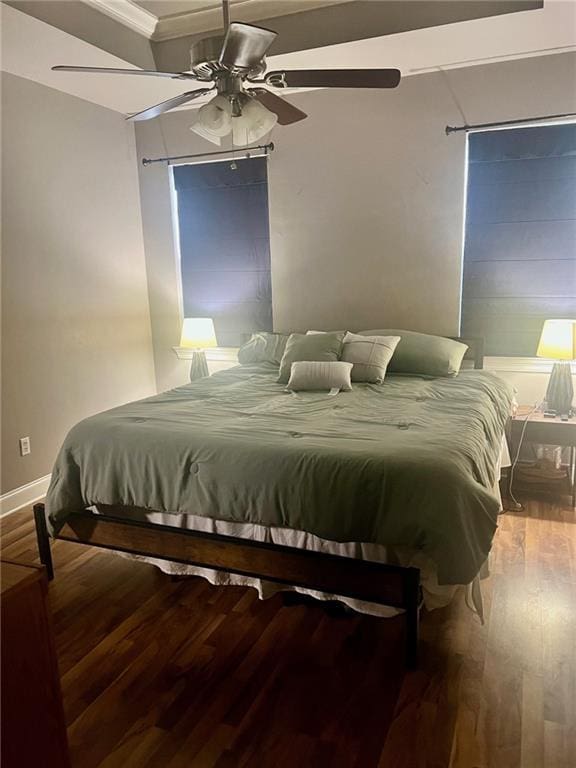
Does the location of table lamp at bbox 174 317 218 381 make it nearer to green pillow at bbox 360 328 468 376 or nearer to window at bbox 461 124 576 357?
green pillow at bbox 360 328 468 376

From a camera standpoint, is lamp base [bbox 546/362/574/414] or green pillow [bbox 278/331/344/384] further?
green pillow [bbox 278/331/344/384]

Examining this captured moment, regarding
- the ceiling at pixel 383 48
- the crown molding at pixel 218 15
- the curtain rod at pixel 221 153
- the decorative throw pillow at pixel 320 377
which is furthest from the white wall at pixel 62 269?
the decorative throw pillow at pixel 320 377

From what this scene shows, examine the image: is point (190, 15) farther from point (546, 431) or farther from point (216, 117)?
point (546, 431)

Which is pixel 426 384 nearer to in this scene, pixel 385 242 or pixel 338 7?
pixel 385 242

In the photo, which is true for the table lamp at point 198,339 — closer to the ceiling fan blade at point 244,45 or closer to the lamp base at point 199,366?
the lamp base at point 199,366

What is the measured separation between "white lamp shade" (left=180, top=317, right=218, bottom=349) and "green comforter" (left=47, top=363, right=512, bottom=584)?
4.34ft

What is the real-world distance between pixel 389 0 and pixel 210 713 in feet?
11.3

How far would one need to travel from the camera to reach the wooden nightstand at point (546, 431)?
3238mm

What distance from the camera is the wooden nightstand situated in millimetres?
3238

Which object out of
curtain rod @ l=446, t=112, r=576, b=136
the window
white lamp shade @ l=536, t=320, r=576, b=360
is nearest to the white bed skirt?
white lamp shade @ l=536, t=320, r=576, b=360

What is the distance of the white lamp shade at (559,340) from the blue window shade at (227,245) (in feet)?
6.65

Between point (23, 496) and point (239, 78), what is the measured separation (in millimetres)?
2796

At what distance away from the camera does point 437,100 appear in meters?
3.61

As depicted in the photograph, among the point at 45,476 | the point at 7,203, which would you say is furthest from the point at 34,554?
the point at 7,203
